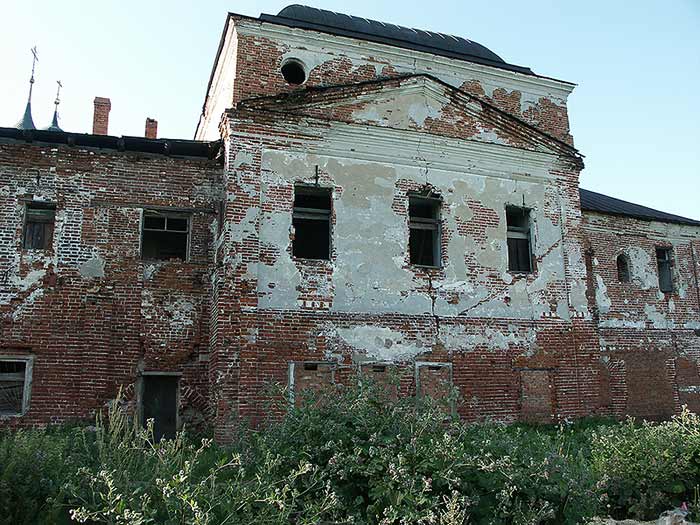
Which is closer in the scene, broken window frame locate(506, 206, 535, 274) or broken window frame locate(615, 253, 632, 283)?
broken window frame locate(506, 206, 535, 274)

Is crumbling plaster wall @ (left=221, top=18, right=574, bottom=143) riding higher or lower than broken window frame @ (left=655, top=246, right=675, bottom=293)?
higher

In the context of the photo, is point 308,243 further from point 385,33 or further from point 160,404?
point 385,33

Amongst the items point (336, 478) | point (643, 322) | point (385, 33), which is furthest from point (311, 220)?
point (643, 322)

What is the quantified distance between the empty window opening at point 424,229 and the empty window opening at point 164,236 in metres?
4.68

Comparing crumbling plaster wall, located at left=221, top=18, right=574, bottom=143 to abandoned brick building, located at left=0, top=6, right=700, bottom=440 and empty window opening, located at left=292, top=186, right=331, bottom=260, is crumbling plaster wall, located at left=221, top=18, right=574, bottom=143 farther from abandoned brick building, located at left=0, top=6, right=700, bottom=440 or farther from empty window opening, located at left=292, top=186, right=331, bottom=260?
empty window opening, located at left=292, top=186, right=331, bottom=260

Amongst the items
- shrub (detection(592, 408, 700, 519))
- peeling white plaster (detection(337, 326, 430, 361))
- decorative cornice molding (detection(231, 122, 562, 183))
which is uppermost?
decorative cornice molding (detection(231, 122, 562, 183))

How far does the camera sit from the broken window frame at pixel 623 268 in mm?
17172

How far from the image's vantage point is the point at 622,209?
1800cm

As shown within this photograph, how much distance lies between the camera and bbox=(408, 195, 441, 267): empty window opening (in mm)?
13141

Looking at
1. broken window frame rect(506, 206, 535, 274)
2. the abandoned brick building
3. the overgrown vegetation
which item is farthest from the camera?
broken window frame rect(506, 206, 535, 274)

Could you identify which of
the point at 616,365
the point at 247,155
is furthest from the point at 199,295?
the point at 616,365

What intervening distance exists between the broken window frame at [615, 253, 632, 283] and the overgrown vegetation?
11.8 m

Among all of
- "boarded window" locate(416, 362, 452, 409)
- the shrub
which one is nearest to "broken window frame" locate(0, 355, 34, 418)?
"boarded window" locate(416, 362, 452, 409)

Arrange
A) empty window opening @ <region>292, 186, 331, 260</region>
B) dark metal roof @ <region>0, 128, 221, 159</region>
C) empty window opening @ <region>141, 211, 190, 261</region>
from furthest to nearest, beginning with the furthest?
1. empty window opening @ <region>292, 186, 331, 260</region>
2. empty window opening @ <region>141, 211, 190, 261</region>
3. dark metal roof @ <region>0, 128, 221, 159</region>
